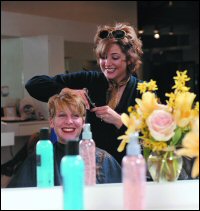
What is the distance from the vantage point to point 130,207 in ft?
3.85

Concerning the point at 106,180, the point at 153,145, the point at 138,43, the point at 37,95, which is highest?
the point at 138,43

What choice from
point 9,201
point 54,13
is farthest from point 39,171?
point 54,13

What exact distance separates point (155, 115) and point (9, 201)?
476mm

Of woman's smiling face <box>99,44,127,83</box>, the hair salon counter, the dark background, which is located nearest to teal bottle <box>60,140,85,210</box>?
the hair salon counter

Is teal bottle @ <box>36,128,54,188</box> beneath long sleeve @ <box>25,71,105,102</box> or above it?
beneath

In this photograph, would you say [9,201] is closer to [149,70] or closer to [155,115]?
[155,115]

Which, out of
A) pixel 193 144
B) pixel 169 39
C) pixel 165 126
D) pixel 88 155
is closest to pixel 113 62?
pixel 88 155

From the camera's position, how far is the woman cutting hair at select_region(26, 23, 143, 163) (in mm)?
2014

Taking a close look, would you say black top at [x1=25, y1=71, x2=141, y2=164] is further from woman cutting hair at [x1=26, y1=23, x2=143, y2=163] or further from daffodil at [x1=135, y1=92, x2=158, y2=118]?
→ daffodil at [x1=135, y1=92, x2=158, y2=118]

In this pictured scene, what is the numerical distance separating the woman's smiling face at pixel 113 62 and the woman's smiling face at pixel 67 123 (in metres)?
0.26

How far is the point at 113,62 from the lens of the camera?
2.02 meters

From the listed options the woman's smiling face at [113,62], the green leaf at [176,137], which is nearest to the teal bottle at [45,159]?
the green leaf at [176,137]

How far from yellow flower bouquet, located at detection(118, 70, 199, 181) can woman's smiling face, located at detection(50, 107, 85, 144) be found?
540 mm

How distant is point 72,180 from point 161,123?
309 mm
